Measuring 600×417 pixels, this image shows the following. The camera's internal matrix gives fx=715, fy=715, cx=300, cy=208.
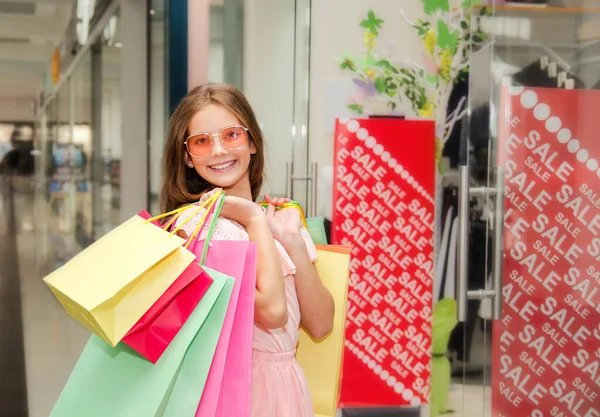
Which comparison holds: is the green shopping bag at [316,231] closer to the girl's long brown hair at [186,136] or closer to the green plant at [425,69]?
the girl's long brown hair at [186,136]

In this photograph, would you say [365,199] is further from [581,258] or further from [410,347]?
[581,258]

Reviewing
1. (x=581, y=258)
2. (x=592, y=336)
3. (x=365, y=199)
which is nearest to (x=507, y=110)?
(x=581, y=258)

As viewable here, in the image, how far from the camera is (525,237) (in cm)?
184

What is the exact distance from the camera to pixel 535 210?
1.83 meters

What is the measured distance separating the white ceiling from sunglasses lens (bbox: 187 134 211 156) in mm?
6032

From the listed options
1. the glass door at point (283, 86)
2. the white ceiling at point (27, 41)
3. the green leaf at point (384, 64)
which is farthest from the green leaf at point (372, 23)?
the white ceiling at point (27, 41)

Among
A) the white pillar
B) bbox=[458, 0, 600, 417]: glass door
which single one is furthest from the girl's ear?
the white pillar

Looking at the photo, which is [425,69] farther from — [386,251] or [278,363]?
[278,363]

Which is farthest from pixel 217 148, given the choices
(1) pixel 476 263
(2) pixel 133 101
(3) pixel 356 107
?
(2) pixel 133 101

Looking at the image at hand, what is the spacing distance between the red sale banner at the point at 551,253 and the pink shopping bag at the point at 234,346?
950 mm

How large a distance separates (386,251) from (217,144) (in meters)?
2.01

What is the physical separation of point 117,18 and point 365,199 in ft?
10.3

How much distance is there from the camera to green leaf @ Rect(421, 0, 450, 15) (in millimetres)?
3188

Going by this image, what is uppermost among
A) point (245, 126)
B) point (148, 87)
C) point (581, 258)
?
point (148, 87)
